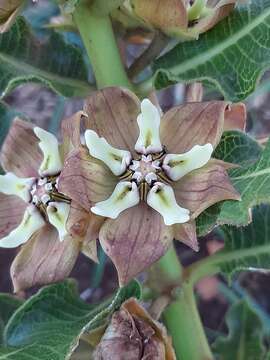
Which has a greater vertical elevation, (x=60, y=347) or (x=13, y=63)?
(x=13, y=63)

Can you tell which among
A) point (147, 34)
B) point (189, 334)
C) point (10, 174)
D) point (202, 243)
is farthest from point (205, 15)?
point (202, 243)

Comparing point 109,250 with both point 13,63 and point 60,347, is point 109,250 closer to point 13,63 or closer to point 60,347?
point 60,347

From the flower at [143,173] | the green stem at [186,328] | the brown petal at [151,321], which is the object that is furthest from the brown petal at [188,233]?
the green stem at [186,328]

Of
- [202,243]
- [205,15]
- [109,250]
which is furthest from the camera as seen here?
[202,243]

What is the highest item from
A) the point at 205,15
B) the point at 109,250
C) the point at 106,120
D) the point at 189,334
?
the point at 205,15

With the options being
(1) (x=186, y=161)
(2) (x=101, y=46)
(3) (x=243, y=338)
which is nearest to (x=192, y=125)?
(1) (x=186, y=161)

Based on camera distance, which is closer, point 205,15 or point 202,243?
point 205,15

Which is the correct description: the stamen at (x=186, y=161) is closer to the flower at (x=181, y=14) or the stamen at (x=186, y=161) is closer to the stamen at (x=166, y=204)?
the stamen at (x=166, y=204)
